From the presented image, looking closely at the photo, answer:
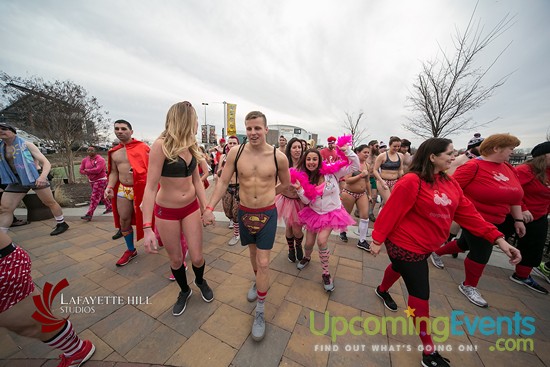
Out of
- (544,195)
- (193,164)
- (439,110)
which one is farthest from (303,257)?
(439,110)

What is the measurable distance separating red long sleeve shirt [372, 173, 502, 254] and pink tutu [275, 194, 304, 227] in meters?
1.41

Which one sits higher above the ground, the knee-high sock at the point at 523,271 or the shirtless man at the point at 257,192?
the shirtless man at the point at 257,192

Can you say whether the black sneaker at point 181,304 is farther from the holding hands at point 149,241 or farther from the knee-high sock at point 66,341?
the holding hands at point 149,241

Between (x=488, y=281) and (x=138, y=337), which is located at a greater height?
(x=488, y=281)

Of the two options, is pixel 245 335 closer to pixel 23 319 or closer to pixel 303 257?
pixel 303 257

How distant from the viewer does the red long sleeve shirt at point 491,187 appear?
2.49m

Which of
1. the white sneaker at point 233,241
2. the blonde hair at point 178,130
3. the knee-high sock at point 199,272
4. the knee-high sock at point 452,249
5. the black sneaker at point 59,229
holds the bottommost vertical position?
the black sneaker at point 59,229

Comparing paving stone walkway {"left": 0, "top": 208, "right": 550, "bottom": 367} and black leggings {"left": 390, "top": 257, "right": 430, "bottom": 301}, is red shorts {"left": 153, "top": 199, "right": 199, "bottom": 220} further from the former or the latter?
black leggings {"left": 390, "top": 257, "right": 430, "bottom": 301}

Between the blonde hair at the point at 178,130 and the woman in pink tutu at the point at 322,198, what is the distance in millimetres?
1496

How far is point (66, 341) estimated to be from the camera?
1.72 m

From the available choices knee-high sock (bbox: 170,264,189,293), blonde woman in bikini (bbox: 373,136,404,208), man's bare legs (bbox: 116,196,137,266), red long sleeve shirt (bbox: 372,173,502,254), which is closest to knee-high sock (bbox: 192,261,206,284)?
knee-high sock (bbox: 170,264,189,293)

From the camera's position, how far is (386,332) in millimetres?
2188

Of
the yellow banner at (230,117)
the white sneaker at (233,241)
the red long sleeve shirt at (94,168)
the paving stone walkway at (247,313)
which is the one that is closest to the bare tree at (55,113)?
the red long sleeve shirt at (94,168)

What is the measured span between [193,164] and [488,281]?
5001 millimetres
